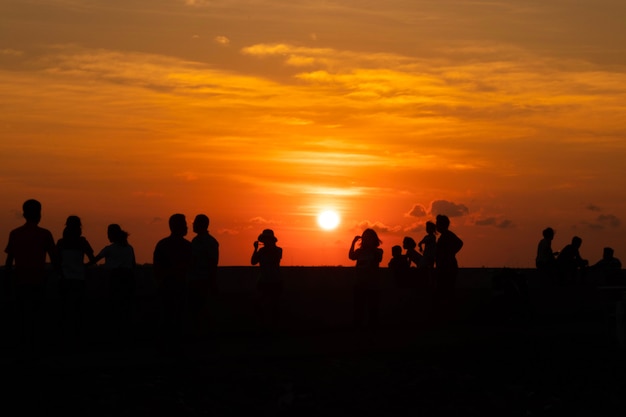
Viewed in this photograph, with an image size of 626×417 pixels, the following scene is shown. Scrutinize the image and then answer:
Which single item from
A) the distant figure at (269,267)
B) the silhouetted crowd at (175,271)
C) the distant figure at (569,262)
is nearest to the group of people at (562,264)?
the distant figure at (569,262)

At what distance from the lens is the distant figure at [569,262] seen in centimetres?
3095

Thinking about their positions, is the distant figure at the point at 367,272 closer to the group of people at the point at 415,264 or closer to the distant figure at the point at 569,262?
the group of people at the point at 415,264

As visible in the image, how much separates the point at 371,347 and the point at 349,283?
1908 centimetres

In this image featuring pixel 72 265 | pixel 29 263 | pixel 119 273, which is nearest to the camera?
pixel 29 263

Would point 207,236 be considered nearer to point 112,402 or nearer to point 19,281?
point 19,281

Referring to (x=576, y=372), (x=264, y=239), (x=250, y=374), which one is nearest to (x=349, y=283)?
(x=264, y=239)

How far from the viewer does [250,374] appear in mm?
16031

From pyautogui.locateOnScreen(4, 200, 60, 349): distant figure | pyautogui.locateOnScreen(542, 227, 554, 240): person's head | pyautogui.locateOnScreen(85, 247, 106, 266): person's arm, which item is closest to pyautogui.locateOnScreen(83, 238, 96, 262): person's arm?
pyautogui.locateOnScreen(85, 247, 106, 266): person's arm

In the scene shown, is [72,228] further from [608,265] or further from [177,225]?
[608,265]

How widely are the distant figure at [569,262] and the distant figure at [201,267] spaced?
14.3 m

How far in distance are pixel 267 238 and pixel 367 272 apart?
1837 mm

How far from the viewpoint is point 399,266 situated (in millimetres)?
25297

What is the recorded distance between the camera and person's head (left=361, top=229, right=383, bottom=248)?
22.0 m

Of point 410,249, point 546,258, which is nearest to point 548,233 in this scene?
point 546,258
